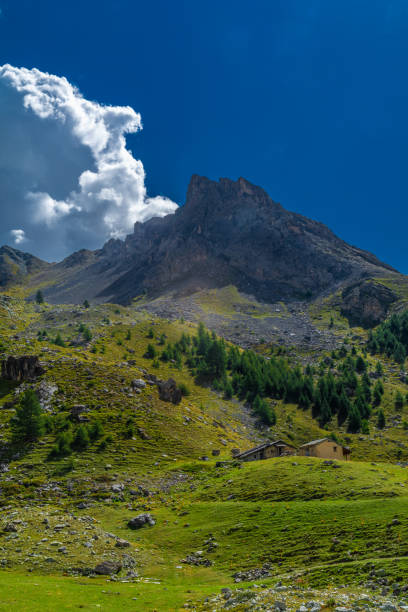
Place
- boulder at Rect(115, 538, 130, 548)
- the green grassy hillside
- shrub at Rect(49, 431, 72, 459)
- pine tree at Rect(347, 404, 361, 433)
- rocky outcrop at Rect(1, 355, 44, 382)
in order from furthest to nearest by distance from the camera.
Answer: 1. pine tree at Rect(347, 404, 361, 433)
2. rocky outcrop at Rect(1, 355, 44, 382)
3. shrub at Rect(49, 431, 72, 459)
4. boulder at Rect(115, 538, 130, 548)
5. the green grassy hillside

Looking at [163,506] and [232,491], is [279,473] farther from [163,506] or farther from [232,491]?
[163,506]

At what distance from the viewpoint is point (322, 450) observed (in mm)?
69250

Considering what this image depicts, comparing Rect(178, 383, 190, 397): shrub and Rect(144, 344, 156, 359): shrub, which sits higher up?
Rect(144, 344, 156, 359): shrub

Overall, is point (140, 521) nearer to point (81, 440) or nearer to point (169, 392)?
point (81, 440)

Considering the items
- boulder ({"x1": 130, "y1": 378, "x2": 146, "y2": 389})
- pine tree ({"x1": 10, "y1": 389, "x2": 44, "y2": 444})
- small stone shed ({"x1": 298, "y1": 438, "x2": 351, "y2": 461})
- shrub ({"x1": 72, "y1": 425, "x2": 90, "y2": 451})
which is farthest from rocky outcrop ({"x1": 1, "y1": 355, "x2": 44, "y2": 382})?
small stone shed ({"x1": 298, "y1": 438, "x2": 351, "y2": 461})

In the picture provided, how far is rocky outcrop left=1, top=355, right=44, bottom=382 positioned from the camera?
8481cm

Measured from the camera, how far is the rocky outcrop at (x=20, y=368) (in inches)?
3339

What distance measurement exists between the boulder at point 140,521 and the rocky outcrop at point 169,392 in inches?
1908

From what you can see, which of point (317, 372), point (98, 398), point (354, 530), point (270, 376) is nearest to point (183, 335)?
point (270, 376)

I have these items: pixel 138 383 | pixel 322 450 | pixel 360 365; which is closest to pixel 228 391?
pixel 138 383

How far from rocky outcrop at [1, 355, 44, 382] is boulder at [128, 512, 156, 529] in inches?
1979

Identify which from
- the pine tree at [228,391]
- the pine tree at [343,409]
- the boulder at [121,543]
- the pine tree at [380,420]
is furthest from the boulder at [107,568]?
the pine tree at [380,420]

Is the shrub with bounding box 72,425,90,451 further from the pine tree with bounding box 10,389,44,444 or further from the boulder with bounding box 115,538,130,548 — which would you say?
the boulder with bounding box 115,538,130,548

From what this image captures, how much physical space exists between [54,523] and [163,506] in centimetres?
1556
